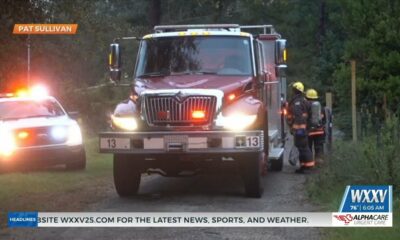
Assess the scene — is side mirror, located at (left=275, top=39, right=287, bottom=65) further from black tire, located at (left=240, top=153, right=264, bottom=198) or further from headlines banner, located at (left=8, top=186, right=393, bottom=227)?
headlines banner, located at (left=8, top=186, right=393, bottom=227)

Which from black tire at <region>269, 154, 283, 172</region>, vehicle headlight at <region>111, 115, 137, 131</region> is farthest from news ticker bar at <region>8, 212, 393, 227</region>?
black tire at <region>269, 154, 283, 172</region>

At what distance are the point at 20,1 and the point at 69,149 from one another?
4957mm

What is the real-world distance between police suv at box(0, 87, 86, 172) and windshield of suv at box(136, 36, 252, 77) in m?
3.58

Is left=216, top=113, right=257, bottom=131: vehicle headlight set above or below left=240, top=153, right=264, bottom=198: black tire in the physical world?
above

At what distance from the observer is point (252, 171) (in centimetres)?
1012

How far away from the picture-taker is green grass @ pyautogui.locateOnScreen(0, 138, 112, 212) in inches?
404

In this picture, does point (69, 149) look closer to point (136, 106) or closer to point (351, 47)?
point (136, 106)

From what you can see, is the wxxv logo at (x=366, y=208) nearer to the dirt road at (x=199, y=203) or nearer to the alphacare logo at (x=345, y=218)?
the alphacare logo at (x=345, y=218)

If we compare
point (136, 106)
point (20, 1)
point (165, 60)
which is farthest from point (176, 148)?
point (20, 1)

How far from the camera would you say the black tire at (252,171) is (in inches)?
396

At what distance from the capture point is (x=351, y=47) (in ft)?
68.6

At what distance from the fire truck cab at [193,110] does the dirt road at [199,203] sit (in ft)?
1.28

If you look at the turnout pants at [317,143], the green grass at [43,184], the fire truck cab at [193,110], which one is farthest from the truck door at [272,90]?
the green grass at [43,184]

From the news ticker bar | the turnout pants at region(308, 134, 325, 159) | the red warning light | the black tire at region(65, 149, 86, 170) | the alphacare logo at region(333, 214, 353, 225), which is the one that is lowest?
the black tire at region(65, 149, 86, 170)
